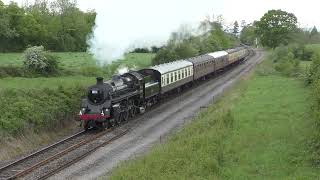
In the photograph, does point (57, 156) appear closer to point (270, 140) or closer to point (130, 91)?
point (270, 140)

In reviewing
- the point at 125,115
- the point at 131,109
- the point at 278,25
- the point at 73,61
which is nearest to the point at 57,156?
the point at 125,115

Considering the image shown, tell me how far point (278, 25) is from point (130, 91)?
73401 mm

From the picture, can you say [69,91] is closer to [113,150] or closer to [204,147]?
[113,150]

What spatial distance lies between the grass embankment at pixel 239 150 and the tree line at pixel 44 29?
51.7 metres

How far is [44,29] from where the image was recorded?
83.4 metres

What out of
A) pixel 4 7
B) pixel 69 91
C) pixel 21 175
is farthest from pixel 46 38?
pixel 21 175

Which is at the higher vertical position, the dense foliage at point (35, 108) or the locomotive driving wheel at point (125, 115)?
the dense foliage at point (35, 108)

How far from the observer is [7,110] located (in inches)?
996

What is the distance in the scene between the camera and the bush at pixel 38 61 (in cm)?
4553

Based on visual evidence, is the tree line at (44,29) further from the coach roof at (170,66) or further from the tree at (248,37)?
the tree at (248,37)

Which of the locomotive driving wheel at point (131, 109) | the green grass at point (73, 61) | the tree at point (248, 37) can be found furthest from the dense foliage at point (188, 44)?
the tree at point (248, 37)

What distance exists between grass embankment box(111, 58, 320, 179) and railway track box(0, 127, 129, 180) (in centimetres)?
323

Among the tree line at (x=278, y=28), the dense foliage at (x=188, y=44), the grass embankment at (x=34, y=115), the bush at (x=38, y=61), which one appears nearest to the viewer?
the grass embankment at (x=34, y=115)

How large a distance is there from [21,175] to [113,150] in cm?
532
